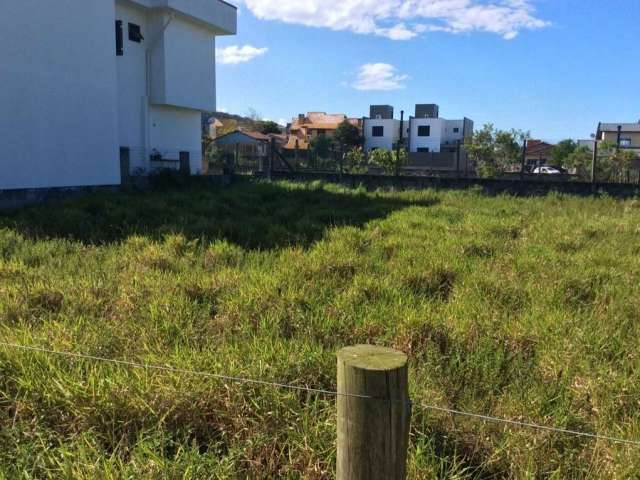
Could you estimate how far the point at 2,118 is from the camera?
9648 millimetres

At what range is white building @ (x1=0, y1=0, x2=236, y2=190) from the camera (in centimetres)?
988

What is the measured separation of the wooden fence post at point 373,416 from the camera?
63.4 inches

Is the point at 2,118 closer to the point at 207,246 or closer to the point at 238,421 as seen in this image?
the point at 207,246

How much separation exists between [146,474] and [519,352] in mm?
2503

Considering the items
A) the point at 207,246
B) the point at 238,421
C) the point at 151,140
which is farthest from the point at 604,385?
the point at 151,140

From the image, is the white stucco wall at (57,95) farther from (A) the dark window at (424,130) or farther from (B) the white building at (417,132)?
(A) the dark window at (424,130)

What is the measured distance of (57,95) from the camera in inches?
423

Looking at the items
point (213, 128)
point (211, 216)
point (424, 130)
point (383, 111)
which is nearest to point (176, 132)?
point (211, 216)

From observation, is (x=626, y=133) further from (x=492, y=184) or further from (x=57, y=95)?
(x=57, y=95)

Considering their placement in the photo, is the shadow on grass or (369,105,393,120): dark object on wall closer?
the shadow on grass

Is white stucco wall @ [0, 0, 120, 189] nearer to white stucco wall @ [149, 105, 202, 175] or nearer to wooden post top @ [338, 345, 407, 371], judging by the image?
white stucco wall @ [149, 105, 202, 175]

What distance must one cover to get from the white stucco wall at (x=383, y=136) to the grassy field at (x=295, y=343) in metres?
54.0

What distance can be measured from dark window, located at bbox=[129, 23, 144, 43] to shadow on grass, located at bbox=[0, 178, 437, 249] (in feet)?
23.3

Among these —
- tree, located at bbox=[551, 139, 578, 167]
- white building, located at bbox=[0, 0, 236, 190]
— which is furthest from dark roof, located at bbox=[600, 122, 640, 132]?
white building, located at bbox=[0, 0, 236, 190]
